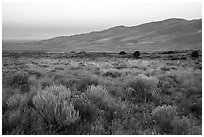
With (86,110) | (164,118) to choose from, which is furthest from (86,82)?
(164,118)

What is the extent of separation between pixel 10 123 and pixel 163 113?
307 cm

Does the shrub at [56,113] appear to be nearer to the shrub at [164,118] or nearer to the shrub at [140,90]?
the shrub at [164,118]

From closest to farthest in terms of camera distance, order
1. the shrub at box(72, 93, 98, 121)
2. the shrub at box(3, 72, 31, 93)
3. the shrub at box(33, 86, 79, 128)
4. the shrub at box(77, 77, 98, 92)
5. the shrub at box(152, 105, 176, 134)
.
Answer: the shrub at box(33, 86, 79, 128)
the shrub at box(152, 105, 176, 134)
the shrub at box(72, 93, 98, 121)
the shrub at box(3, 72, 31, 93)
the shrub at box(77, 77, 98, 92)

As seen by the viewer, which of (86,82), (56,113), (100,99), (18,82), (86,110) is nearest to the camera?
(56,113)

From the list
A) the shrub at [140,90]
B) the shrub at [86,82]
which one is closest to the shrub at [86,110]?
the shrub at [140,90]

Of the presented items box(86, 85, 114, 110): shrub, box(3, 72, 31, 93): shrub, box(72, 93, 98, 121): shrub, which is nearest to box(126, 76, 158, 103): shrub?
box(86, 85, 114, 110): shrub

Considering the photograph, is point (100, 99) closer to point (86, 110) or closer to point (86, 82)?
point (86, 110)

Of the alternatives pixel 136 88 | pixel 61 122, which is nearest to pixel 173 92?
pixel 136 88

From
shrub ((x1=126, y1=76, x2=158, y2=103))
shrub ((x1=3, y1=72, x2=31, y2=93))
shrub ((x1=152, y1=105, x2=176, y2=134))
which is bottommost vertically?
shrub ((x1=152, y1=105, x2=176, y2=134))

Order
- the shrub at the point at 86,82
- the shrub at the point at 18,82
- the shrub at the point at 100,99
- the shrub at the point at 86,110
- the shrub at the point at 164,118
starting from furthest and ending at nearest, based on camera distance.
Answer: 1. the shrub at the point at 86,82
2. the shrub at the point at 18,82
3. the shrub at the point at 100,99
4. the shrub at the point at 86,110
5. the shrub at the point at 164,118

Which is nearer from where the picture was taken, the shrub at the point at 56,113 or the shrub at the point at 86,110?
the shrub at the point at 56,113

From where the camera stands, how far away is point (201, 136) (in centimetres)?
386

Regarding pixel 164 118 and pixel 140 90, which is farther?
pixel 140 90

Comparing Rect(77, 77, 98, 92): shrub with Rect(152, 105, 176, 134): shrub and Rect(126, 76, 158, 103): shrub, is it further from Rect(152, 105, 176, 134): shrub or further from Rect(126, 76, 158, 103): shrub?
Rect(152, 105, 176, 134): shrub
